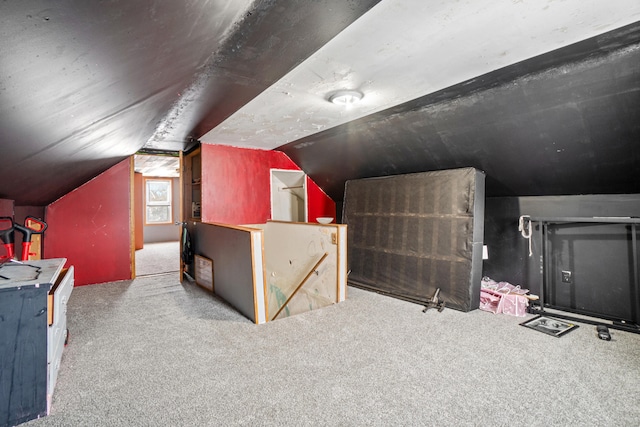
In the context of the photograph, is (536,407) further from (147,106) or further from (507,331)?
(147,106)

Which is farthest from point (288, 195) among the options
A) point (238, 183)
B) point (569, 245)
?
point (569, 245)

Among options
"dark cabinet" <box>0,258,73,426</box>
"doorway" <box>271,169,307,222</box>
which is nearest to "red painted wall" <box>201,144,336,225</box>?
"doorway" <box>271,169,307,222</box>

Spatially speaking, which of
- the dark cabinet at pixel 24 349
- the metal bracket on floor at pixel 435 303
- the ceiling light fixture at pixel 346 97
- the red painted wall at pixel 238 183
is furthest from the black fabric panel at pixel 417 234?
the dark cabinet at pixel 24 349

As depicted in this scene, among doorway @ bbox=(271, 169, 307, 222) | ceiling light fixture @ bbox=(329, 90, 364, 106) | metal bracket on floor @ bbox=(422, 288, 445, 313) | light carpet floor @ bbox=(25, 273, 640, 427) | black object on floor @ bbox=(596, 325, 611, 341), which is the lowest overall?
light carpet floor @ bbox=(25, 273, 640, 427)

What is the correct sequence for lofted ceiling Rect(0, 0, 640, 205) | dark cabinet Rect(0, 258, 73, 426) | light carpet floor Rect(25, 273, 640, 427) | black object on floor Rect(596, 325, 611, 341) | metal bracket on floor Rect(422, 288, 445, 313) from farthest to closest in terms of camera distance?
metal bracket on floor Rect(422, 288, 445, 313) < black object on floor Rect(596, 325, 611, 341) < light carpet floor Rect(25, 273, 640, 427) < dark cabinet Rect(0, 258, 73, 426) < lofted ceiling Rect(0, 0, 640, 205)

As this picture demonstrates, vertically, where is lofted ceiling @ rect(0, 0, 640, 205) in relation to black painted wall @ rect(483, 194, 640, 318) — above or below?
above

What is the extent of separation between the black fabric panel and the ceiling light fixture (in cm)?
140

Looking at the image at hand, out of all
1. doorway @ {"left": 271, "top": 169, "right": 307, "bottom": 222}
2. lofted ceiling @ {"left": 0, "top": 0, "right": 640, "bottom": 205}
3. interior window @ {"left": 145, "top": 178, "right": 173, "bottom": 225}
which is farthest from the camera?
interior window @ {"left": 145, "top": 178, "right": 173, "bottom": 225}

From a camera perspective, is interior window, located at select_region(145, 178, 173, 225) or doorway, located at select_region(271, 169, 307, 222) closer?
doorway, located at select_region(271, 169, 307, 222)

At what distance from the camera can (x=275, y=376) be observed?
A: 77.7 inches

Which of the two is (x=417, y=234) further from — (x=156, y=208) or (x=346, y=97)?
(x=156, y=208)

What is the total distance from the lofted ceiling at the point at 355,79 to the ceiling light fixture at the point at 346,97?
12cm

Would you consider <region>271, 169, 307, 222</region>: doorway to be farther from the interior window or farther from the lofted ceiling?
the interior window

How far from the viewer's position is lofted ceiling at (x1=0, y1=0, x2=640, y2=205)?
0.99m
